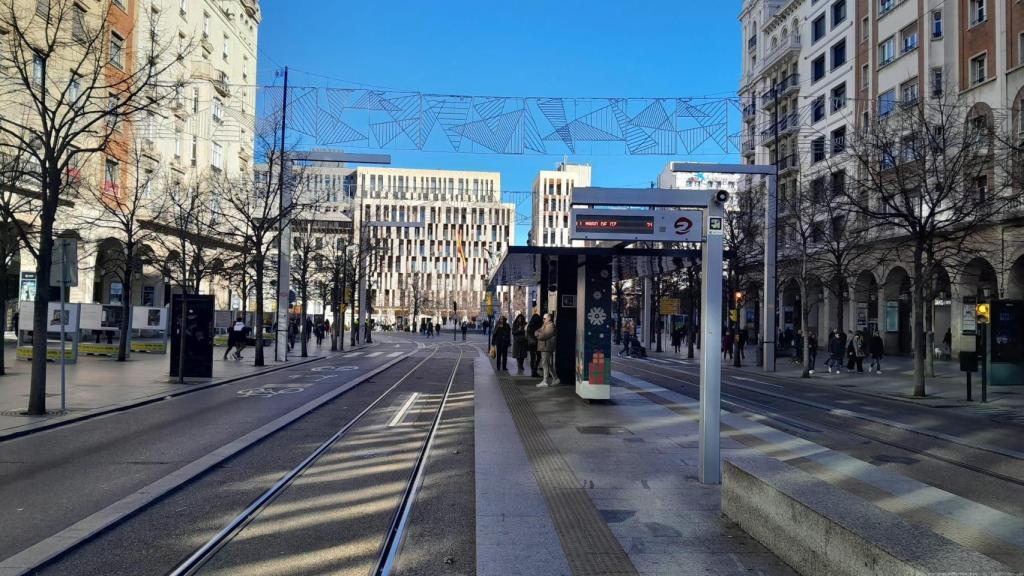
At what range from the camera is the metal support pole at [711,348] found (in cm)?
782

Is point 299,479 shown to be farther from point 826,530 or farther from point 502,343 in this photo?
point 502,343

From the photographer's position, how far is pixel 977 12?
33312 millimetres

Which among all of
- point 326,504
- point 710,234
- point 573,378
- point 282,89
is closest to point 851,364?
point 573,378

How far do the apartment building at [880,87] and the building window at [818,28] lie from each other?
3.2 inches

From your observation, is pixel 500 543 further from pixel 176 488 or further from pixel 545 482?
pixel 176 488

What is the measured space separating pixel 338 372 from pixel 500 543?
20525 mm

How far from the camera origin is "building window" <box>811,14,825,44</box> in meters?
48.5

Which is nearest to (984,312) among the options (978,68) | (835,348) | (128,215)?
(835,348)

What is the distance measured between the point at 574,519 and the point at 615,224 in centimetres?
335

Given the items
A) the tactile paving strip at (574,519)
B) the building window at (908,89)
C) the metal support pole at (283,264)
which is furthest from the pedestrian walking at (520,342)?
the building window at (908,89)

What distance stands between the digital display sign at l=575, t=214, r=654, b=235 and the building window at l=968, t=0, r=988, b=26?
3272cm

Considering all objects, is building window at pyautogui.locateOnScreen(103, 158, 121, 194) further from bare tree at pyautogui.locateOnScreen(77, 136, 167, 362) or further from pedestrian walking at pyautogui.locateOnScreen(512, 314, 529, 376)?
pedestrian walking at pyautogui.locateOnScreen(512, 314, 529, 376)

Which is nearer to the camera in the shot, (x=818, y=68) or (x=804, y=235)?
(x=804, y=235)

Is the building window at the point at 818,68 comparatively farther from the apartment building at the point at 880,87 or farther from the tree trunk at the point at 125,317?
the tree trunk at the point at 125,317
